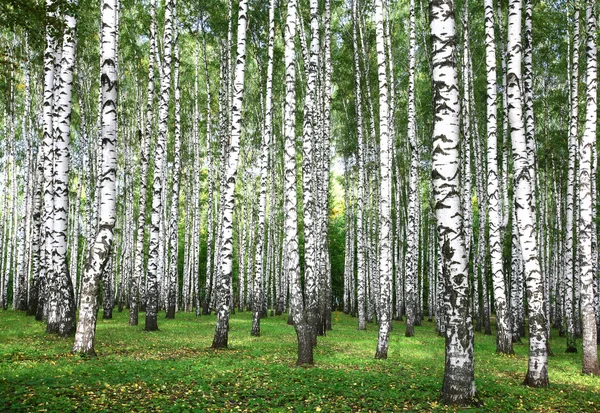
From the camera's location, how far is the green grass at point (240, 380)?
582 cm

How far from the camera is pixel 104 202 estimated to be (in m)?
8.68

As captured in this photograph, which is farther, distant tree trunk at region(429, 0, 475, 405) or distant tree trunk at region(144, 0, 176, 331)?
distant tree trunk at region(144, 0, 176, 331)

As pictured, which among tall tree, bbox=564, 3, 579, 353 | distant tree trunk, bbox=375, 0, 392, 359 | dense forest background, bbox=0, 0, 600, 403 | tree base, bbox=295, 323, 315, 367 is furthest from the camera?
tall tree, bbox=564, 3, 579, 353

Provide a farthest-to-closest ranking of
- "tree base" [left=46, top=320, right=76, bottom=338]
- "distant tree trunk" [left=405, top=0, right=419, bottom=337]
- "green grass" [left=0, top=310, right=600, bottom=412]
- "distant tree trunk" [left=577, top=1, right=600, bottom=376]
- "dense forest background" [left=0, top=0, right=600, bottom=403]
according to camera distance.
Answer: "distant tree trunk" [left=405, top=0, right=419, bottom=337] < "tree base" [left=46, top=320, right=76, bottom=338] < "distant tree trunk" [left=577, top=1, right=600, bottom=376] < "dense forest background" [left=0, top=0, right=600, bottom=403] < "green grass" [left=0, top=310, right=600, bottom=412]

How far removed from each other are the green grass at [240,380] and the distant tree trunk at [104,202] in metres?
0.67

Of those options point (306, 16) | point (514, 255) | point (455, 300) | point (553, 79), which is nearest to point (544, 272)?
point (514, 255)

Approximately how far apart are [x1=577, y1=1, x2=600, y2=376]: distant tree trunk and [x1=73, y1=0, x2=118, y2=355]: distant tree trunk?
10.8 m

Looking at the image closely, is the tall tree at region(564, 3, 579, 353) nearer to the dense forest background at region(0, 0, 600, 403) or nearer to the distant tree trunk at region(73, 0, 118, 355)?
the dense forest background at region(0, 0, 600, 403)

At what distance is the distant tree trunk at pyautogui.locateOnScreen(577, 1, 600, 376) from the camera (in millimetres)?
9750

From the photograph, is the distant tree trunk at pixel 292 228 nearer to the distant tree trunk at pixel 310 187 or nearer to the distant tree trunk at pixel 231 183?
the distant tree trunk at pixel 310 187

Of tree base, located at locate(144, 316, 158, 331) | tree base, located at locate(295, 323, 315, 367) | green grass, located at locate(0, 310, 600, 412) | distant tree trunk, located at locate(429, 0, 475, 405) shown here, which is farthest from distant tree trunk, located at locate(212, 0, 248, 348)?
distant tree trunk, located at locate(429, 0, 475, 405)

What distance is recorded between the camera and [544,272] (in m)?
22.5

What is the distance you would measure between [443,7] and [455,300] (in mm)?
4413

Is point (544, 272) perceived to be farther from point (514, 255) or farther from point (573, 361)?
point (573, 361)
